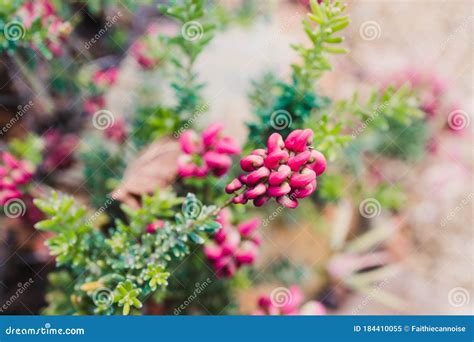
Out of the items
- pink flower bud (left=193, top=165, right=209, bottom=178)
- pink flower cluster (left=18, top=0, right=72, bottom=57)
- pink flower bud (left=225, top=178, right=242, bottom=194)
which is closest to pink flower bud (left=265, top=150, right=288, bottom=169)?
pink flower bud (left=225, top=178, right=242, bottom=194)

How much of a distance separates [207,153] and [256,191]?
46 cm

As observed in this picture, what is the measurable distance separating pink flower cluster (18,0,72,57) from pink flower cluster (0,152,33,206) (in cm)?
48

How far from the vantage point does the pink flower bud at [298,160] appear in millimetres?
1417

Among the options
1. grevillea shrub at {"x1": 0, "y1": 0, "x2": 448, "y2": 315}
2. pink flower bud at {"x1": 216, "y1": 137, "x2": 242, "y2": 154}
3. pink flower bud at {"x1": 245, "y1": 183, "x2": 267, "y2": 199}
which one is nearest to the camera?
pink flower bud at {"x1": 245, "y1": 183, "x2": 267, "y2": 199}

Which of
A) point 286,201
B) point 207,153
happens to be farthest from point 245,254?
point 286,201
